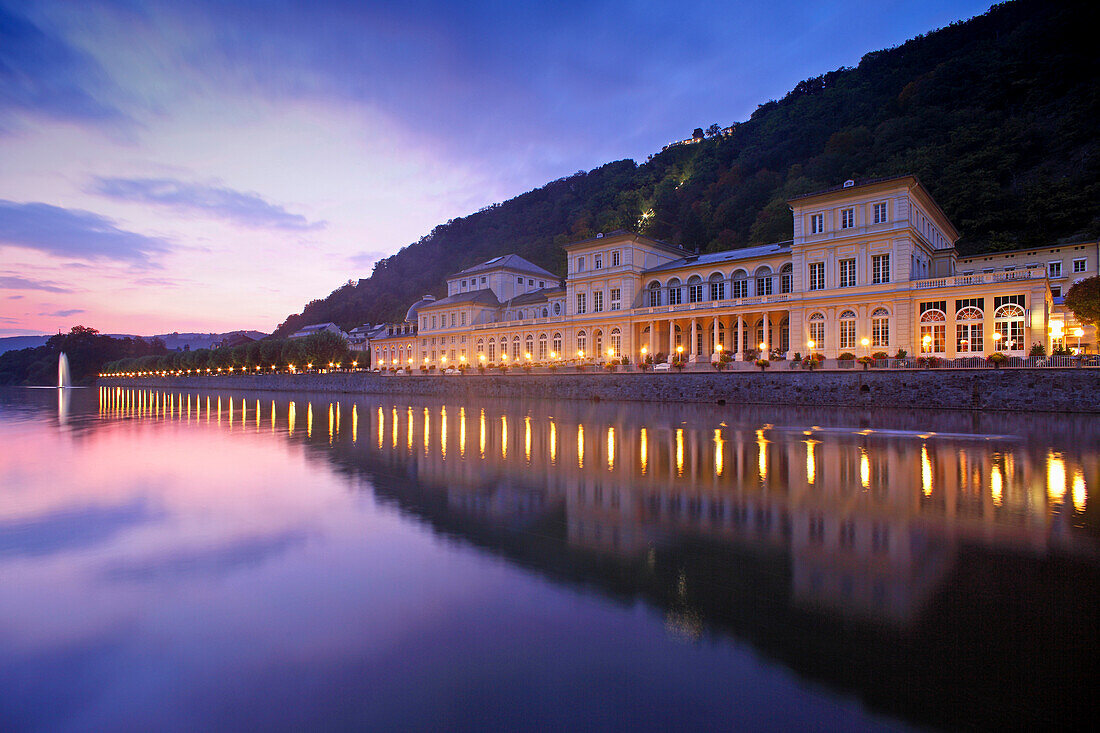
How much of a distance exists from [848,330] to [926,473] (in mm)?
27878

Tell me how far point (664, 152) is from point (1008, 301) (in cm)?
9472

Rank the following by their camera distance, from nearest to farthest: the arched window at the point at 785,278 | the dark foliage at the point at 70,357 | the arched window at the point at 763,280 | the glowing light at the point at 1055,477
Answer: the glowing light at the point at 1055,477 < the arched window at the point at 785,278 < the arched window at the point at 763,280 < the dark foliage at the point at 70,357

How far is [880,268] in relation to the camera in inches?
1382

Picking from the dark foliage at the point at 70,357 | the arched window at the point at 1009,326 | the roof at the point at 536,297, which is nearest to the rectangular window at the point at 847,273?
the arched window at the point at 1009,326

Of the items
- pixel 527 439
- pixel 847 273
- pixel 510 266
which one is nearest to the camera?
pixel 527 439

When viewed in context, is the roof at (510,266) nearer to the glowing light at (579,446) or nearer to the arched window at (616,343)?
the arched window at (616,343)

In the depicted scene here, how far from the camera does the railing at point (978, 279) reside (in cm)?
3042

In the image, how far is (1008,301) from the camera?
30.8 m

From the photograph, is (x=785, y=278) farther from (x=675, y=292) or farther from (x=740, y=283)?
(x=675, y=292)

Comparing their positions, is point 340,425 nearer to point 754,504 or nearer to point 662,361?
point 754,504

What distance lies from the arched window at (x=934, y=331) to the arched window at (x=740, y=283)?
13.1m

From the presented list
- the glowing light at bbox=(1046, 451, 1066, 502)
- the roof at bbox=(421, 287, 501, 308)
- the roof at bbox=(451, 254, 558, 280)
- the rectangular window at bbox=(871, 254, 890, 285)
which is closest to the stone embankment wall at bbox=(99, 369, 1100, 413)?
the rectangular window at bbox=(871, 254, 890, 285)

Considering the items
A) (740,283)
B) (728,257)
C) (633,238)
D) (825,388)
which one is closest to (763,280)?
(740,283)

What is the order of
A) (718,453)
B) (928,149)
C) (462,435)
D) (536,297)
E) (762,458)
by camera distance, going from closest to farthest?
(762,458) < (718,453) < (462,435) < (928,149) < (536,297)
